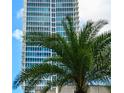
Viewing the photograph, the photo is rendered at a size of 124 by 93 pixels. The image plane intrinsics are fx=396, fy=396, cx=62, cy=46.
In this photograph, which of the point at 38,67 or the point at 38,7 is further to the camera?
the point at 38,7

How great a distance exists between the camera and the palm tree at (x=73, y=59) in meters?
7.69

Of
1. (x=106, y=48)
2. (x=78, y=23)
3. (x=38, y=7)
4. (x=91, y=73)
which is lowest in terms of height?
(x=91, y=73)

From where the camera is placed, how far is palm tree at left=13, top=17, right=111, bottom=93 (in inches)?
303

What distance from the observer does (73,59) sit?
25.3 ft

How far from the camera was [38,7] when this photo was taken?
6200 cm

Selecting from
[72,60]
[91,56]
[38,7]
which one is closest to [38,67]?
[72,60]
